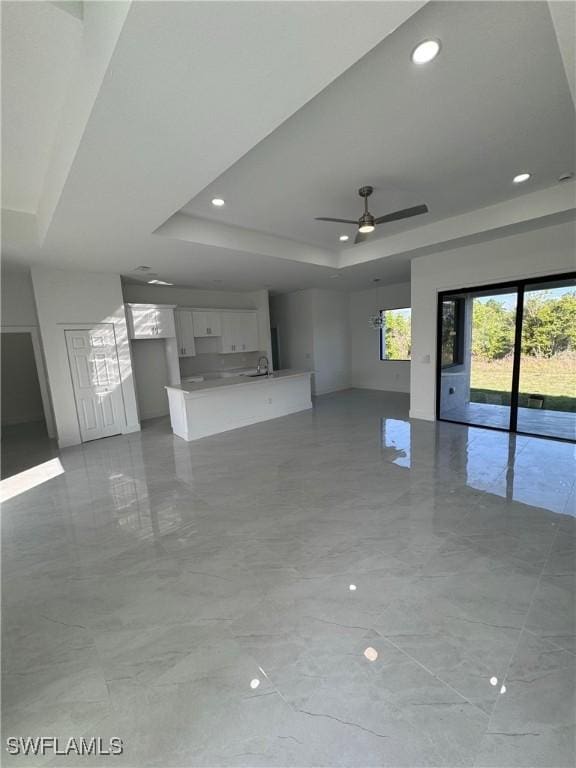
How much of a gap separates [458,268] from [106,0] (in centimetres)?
505

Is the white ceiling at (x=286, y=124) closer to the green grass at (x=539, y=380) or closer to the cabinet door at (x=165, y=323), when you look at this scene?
the cabinet door at (x=165, y=323)


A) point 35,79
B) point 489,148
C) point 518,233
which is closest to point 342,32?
point 35,79

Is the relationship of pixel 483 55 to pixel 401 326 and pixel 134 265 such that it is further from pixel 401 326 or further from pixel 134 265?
pixel 401 326

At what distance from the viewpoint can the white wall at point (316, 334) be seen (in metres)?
A: 8.23

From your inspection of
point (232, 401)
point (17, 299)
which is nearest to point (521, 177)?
point (232, 401)

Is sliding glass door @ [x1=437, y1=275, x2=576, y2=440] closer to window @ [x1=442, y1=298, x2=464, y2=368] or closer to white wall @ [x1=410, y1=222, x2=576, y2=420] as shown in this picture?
window @ [x1=442, y1=298, x2=464, y2=368]

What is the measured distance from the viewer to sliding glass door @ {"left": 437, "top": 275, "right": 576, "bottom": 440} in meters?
4.36

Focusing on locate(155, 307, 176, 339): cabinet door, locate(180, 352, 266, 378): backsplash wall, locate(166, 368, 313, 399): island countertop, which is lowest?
locate(166, 368, 313, 399): island countertop

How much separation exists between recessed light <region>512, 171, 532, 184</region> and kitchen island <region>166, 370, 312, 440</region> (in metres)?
4.27

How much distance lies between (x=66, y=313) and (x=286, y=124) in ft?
15.0

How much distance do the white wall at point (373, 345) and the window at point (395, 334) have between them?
12 cm

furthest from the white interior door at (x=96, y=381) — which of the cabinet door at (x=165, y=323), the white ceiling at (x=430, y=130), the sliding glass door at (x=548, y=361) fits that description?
the sliding glass door at (x=548, y=361)

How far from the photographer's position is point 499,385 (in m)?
4.95

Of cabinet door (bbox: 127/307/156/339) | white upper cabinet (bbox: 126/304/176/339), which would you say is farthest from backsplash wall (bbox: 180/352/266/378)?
cabinet door (bbox: 127/307/156/339)
